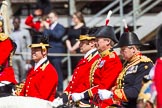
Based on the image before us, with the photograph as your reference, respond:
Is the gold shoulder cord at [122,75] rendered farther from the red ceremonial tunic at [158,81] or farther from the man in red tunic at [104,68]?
the red ceremonial tunic at [158,81]

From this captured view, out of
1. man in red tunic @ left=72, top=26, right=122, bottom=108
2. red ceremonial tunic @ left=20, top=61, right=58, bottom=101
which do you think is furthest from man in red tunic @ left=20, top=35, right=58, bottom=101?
Result: man in red tunic @ left=72, top=26, right=122, bottom=108

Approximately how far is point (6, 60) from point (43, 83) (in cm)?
102

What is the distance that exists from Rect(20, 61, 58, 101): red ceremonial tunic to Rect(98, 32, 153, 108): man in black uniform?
A: 1.12 metres

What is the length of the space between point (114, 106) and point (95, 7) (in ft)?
24.7

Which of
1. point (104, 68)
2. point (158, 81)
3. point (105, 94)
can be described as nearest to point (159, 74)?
point (158, 81)

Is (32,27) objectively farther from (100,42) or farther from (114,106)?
(114,106)

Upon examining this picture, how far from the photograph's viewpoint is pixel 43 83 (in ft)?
26.3

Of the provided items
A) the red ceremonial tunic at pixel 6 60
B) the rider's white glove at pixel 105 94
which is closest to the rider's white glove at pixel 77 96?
the rider's white glove at pixel 105 94

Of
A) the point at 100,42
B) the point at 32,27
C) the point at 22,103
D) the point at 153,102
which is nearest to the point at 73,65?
the point at 32,27

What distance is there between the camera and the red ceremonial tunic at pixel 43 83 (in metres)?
8.00

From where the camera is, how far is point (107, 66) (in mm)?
7410

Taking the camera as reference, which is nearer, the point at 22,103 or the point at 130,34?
the point at 22,103

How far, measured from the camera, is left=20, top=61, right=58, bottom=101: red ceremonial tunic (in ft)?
26.2

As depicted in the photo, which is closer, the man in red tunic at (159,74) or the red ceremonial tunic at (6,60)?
the man in red tunic at (159,74)
